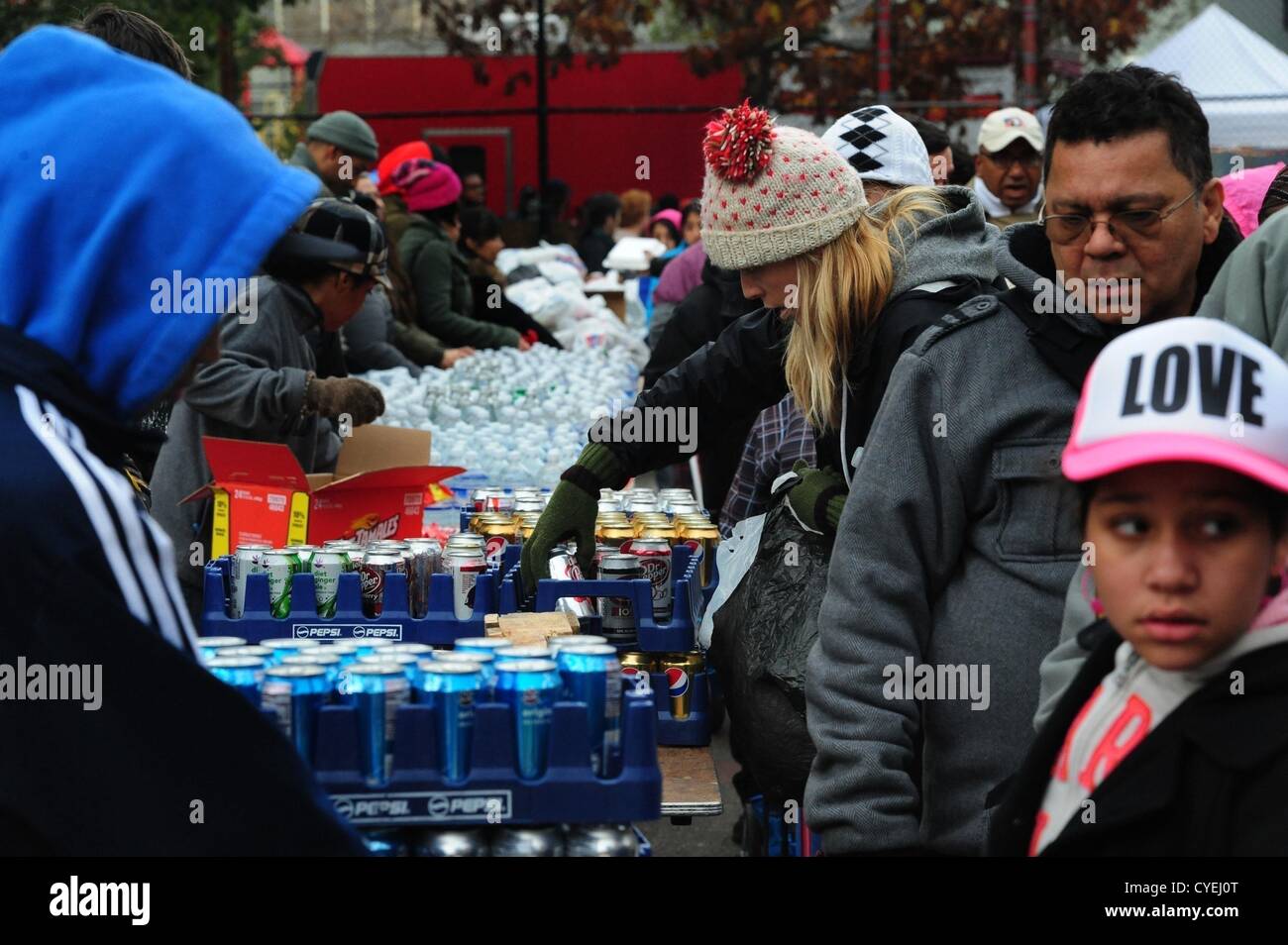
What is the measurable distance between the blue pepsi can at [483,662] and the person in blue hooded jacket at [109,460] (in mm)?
669

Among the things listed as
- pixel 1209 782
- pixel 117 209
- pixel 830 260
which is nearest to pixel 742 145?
pixel 830 260

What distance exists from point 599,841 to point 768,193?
5.58 ft

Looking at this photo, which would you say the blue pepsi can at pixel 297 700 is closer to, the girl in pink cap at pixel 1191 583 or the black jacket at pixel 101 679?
the black jacket at pixel 101 679

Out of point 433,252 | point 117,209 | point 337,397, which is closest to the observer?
point 117,209

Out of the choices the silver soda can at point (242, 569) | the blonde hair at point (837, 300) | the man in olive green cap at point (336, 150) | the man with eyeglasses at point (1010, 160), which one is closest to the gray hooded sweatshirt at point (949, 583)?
the blonde hair at point (837, 300)

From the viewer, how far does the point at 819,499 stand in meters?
3.77

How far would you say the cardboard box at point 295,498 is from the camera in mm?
5090

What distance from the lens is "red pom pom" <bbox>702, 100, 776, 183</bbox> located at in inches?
156

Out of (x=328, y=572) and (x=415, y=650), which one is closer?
(x=415, y=650)

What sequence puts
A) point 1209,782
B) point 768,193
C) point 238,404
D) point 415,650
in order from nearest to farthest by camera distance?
point 1209,782, point 415,650, point 768,193, point 238,404

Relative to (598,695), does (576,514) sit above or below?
above

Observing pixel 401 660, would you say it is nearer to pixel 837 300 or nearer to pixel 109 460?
pixel 109 460

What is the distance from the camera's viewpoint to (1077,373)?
9.75 ft
